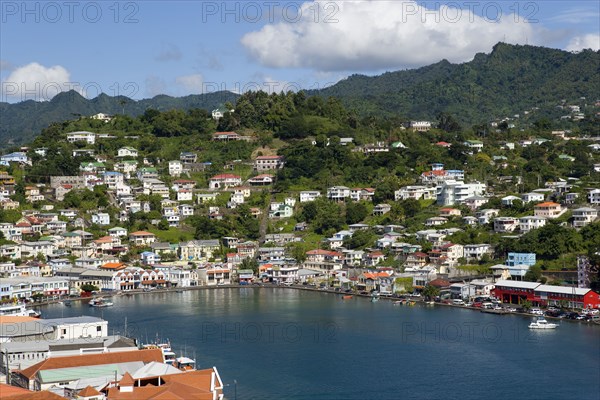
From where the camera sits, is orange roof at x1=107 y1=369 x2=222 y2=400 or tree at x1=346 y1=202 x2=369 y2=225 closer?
orange roof at x1=107 y1=369 x2=222 y2=400

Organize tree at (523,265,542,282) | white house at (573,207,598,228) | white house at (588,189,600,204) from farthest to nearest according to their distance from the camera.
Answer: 1. white house at (588,189,600,204)
2. white house at (573,207,598,228)
3. tree at (523,265,542,282)

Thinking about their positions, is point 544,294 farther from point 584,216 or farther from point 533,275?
point 584,216

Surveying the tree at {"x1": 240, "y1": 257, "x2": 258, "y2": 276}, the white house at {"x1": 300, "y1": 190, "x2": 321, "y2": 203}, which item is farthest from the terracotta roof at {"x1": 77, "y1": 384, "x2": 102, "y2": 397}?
the white house at {"x1": 300, "y1": 190, "x2": 321, "y2": 203}

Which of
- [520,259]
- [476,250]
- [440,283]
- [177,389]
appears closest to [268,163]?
[476,250]

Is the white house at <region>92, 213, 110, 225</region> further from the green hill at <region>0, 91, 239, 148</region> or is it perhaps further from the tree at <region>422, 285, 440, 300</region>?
the green hill at <region>0, 91, 239, 148</region>

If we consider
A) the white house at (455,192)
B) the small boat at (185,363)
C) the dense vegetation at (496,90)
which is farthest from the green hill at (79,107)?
the small boat at (185,363)

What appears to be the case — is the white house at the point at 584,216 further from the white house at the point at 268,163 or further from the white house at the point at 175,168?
the white house at the point at 175,168
